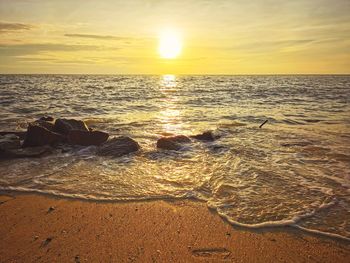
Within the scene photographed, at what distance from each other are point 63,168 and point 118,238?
3.27 m

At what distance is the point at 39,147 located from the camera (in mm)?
7770

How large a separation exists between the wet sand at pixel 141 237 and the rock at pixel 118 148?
2958 mm

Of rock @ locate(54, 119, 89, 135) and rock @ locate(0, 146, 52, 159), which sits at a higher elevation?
rock @ locate(54, 119, 89, 135)

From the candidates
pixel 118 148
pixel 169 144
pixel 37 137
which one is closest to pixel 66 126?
pixel 37 137

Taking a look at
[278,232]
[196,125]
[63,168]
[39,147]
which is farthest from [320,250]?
[196,125]

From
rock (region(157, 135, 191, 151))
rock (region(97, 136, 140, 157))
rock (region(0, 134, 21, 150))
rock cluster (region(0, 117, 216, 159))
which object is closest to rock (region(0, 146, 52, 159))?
rock cluster (region(0, 117, 216, 159))

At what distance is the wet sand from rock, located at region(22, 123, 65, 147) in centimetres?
378

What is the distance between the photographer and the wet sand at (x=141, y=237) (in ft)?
10.7

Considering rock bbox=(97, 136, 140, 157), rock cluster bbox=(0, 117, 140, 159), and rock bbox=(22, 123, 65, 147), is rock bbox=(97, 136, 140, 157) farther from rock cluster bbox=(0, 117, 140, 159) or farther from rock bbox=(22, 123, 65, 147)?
rock bbox=(22, 123, 65, 147)

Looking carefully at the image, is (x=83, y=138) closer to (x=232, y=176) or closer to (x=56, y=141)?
(x=56, y=141)

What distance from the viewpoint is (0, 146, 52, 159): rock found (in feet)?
23.4

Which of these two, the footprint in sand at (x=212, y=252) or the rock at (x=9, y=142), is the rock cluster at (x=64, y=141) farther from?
the footprint in sand at (x=212, y=252)

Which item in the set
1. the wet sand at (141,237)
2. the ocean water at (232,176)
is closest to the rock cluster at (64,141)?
the ocean water at (232,176)

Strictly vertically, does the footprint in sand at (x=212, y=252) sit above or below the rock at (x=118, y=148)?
above
